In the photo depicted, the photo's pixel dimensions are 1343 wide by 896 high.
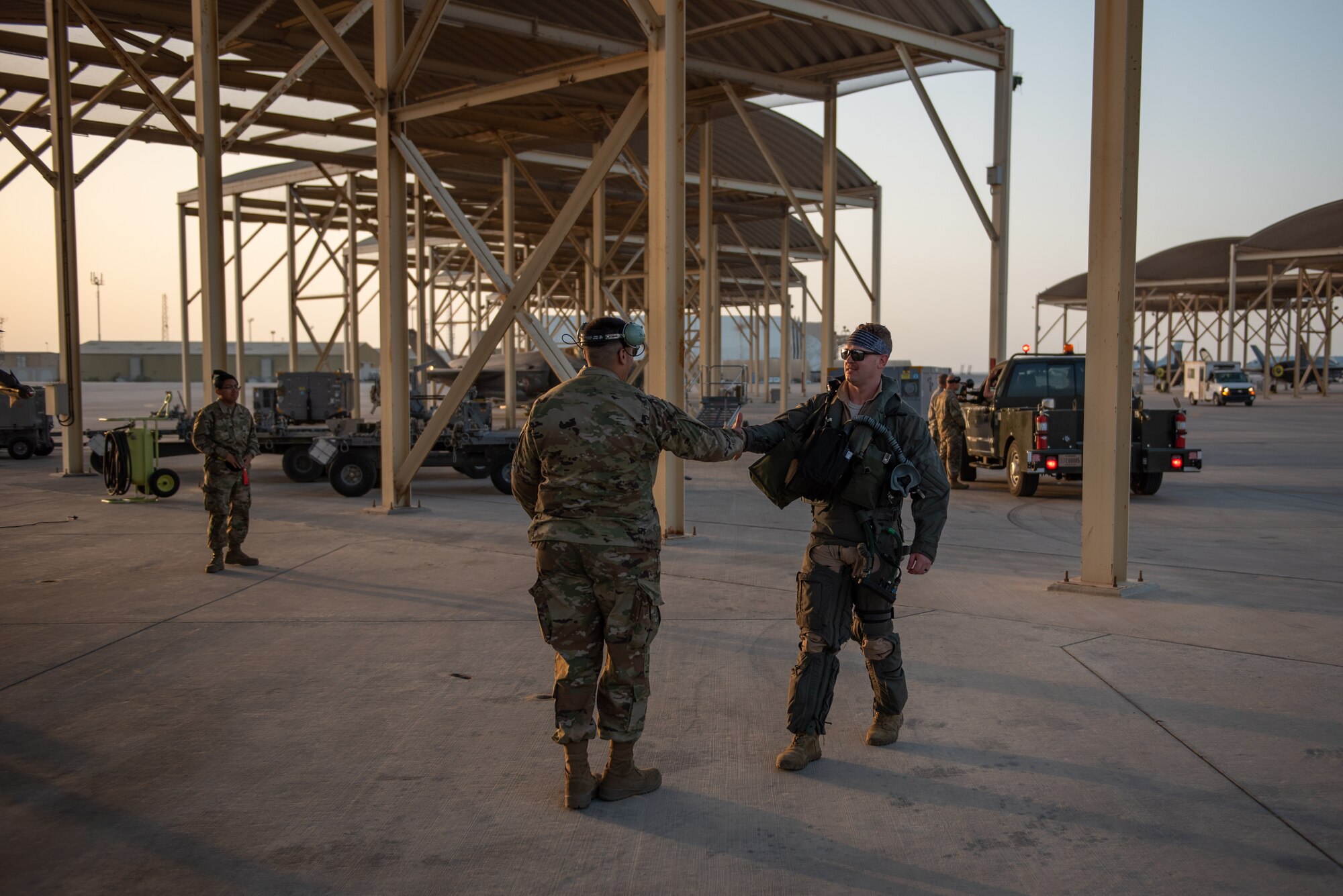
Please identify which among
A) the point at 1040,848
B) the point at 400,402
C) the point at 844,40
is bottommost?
the point at 1040,848

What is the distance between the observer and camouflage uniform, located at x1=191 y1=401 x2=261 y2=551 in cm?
909

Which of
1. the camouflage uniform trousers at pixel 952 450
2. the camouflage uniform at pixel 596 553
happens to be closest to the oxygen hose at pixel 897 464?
the camouflage uniform at pixel 596 553

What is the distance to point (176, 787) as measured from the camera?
14.2ft

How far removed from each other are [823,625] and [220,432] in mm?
6519

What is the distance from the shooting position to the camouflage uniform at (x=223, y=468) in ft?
29.8

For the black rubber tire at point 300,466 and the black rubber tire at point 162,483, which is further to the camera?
the black rubber tire at point 300,466

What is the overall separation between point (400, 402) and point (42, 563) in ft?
14.6

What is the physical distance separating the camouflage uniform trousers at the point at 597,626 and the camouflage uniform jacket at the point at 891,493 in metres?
0.84

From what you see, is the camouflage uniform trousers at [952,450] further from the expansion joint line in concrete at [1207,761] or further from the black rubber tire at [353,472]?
the expansion joint line in concrete at [1207,761]

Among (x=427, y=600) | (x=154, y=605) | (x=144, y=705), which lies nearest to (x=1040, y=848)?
(x=144, y=705)

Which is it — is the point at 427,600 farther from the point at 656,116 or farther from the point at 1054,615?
the point at 656,116

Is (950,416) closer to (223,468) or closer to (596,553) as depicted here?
(223,468)

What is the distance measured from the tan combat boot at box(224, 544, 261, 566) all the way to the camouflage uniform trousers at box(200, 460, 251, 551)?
0.04m

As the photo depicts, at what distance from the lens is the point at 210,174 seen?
14.6m
